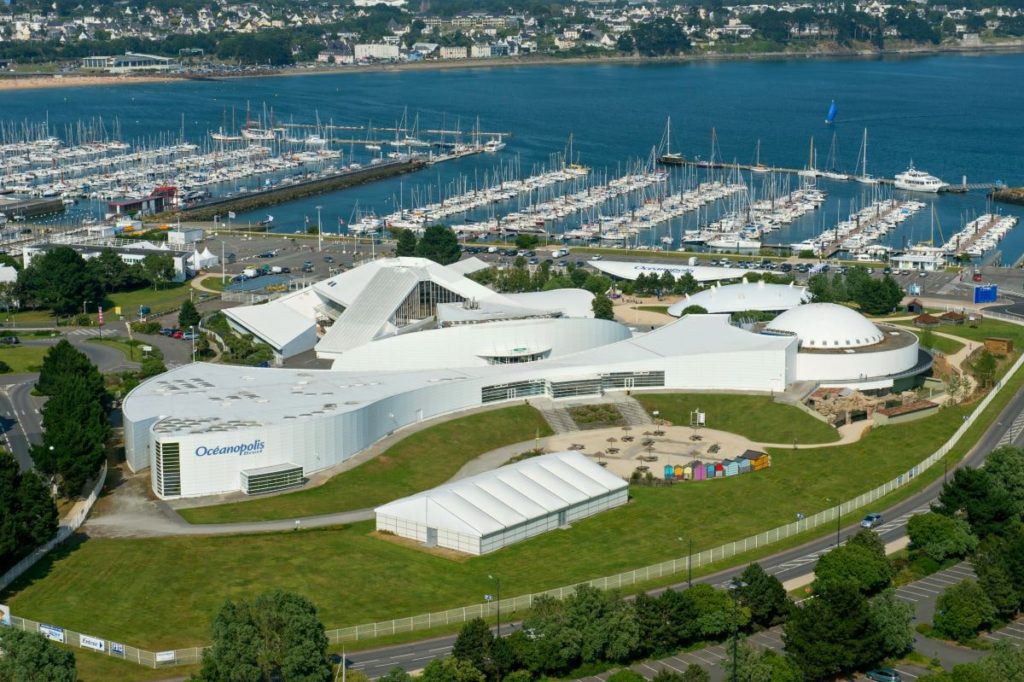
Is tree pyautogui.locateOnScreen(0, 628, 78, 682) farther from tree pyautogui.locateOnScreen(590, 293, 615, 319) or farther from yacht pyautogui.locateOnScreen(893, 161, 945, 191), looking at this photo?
yacht pyautogui.locateOnScreen(893, 161, 945, 191)

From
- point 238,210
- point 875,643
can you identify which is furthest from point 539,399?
point 238,210

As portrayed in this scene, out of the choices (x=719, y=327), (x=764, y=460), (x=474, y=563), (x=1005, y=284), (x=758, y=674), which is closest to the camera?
(x=758, y=674)

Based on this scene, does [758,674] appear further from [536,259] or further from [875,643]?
[536,259]

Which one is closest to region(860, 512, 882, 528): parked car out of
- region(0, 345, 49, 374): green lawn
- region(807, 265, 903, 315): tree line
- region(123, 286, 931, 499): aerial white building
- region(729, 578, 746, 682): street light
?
region(729, 578, 746, 682): street light

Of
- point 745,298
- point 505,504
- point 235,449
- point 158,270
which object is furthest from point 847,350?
point 158,270

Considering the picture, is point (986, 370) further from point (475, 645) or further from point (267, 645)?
point (267, 645)
